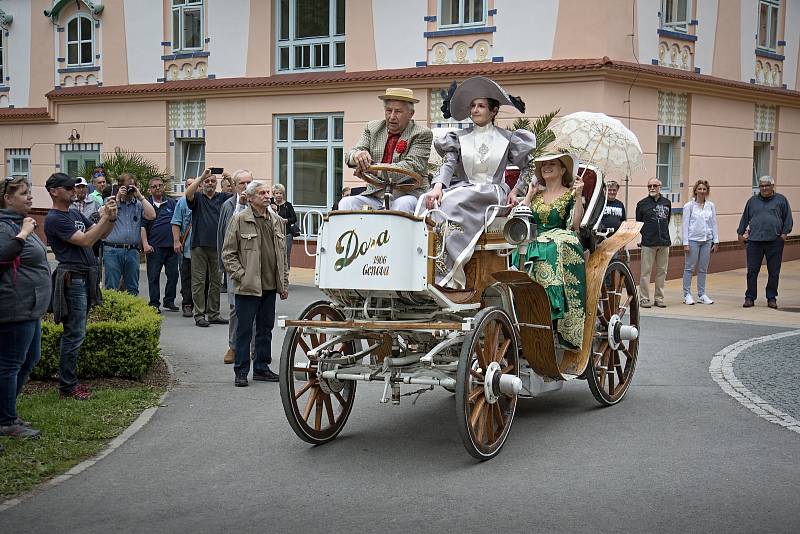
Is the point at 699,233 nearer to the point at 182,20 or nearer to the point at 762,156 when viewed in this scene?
the point at 762,156

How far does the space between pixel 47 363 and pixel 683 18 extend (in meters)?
14.8

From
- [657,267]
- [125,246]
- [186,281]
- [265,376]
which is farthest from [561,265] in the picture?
[657,267]

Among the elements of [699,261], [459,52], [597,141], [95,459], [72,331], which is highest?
[459,52]

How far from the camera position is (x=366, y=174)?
7652 millimetres

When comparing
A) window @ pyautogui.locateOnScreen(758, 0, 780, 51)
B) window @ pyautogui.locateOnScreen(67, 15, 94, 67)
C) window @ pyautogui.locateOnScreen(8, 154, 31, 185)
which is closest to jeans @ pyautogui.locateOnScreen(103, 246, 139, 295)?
window @ pyautogui.locateOnScreen(67, 15, 94, 67)

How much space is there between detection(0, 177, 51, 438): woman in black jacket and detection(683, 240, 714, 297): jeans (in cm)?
1152

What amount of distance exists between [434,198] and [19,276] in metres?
2.99

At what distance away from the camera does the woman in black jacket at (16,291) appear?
7250mm

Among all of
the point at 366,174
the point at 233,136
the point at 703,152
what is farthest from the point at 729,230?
the point at 366,174

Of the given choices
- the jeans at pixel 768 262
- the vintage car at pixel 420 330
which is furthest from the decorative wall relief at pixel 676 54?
the vintage car at pixel 420 330

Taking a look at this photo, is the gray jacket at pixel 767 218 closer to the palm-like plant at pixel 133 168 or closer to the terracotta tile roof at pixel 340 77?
the terracotta tile roof at pixel 340 77

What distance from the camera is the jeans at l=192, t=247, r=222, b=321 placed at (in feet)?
45.4

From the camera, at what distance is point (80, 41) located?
85.8ft

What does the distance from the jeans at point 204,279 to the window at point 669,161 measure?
33.2 feet
